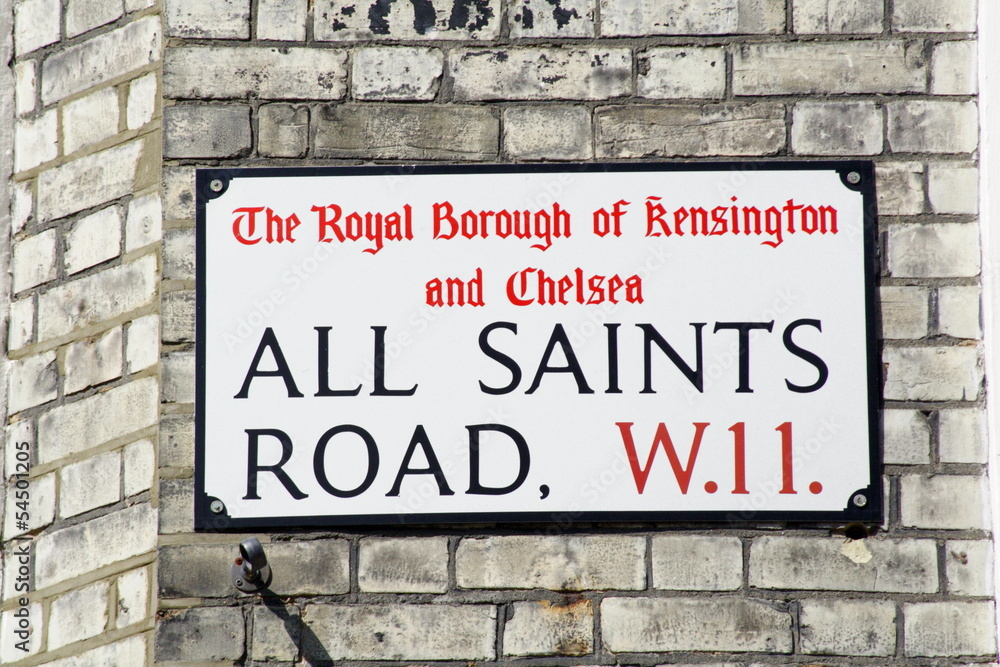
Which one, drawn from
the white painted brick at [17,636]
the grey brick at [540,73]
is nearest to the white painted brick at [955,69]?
the grey brick at [540,73]

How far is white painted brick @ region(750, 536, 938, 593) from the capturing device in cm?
273

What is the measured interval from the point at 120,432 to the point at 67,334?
0.39m

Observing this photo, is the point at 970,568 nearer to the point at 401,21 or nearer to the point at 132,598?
the point at 401,21

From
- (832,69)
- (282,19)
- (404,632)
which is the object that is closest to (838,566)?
(404,632)

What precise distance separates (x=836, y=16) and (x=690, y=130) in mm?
532

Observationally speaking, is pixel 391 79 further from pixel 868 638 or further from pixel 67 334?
pixel 868 638

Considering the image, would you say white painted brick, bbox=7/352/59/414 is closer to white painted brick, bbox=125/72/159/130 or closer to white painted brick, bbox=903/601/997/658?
white painted brick, bbox=125/72/159/130

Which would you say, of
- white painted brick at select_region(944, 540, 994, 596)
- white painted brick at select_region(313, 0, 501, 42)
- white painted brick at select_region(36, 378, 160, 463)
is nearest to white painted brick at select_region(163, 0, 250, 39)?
white painted brick at select_region(313, 0, 501, 42)

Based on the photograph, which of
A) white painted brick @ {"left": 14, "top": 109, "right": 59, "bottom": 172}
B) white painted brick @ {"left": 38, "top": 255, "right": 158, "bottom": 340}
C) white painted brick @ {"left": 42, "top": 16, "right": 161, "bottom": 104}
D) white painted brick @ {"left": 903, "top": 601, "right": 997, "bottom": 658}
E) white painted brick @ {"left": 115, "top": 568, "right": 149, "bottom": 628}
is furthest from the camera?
white painted brick @ {"left": 14, "top": 109, "right": 59, "bottom": 172}

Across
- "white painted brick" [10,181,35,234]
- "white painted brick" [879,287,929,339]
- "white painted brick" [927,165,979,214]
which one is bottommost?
"white painted brick" [879,287,929,339]

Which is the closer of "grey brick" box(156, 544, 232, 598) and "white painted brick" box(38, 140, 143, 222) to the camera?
"grey brick" box(156, 544, 232, 598)

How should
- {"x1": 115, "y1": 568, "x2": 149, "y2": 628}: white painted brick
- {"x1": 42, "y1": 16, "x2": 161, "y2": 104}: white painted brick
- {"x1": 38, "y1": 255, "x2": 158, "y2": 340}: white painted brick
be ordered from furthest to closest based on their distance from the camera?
{"x1": 42, "y1": 16, "x2": 161, "y2": 104}: white painted brick < {"x1": 38, "y1": 255, "x2": 158, "y2": 340}: white painted brick < {"x1": 115, "y1": 568, "x2": 149, "y2": 628}: white painted brick

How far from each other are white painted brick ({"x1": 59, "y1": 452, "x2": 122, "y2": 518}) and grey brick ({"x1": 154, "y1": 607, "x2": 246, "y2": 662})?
0.46m

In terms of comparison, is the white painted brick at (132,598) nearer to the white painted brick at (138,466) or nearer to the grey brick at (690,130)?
the white painted brick at (138,466)
